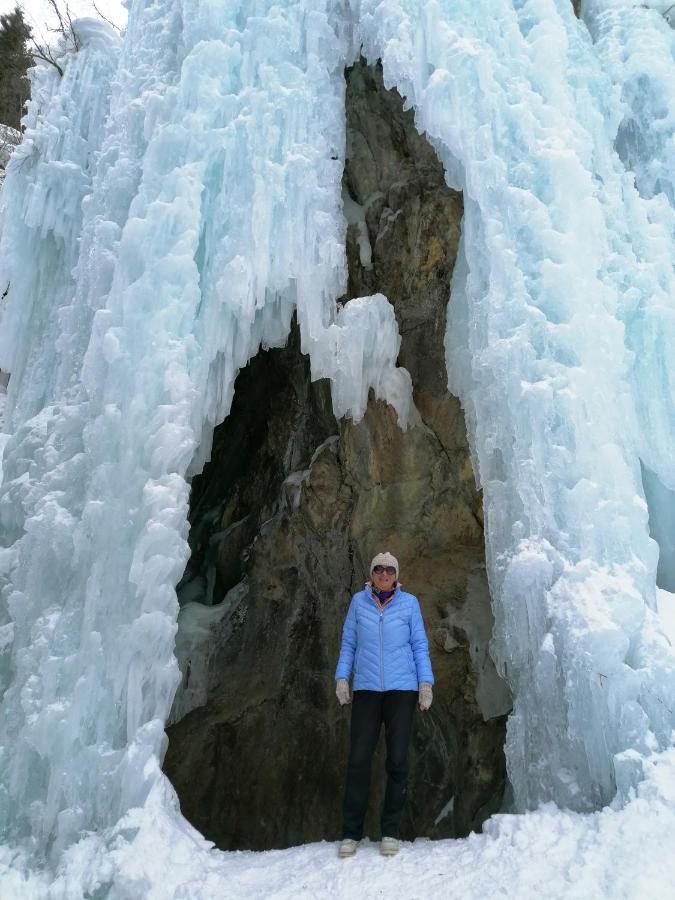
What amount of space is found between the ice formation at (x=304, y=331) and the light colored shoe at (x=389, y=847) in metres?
0.80

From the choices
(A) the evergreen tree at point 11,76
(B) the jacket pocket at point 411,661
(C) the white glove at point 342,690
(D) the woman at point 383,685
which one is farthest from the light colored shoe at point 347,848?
(A) the evergreen tree at point 11,76

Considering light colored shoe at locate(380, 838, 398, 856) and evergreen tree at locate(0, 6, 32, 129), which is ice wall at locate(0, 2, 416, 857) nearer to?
light colored shoe at locate(380, 838, 398, 856)

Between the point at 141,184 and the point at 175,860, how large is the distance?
464 centimetres

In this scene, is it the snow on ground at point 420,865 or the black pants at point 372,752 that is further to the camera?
the black pants at point 372,752

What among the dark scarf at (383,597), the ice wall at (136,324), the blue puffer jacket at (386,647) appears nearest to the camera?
the blue puffer jacket at (386,647)

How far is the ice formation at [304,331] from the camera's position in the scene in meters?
3.93

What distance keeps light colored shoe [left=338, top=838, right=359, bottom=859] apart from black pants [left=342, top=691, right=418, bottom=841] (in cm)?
4

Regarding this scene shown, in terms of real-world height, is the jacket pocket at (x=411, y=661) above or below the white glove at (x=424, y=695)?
above

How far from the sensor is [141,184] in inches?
215

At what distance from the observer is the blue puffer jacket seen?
361 centimetres

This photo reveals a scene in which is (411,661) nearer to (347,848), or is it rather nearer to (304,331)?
(347,848)

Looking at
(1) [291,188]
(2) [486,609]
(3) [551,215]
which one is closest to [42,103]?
(1) [291,188]

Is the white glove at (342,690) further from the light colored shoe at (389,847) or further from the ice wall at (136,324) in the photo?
the ice wall at (136,324)

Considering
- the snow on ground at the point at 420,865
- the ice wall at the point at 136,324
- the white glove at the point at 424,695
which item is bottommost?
the snow on ground at the point at 420,865
